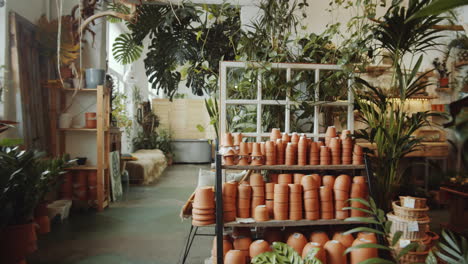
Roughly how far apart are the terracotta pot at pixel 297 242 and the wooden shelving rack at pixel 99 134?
118 inches

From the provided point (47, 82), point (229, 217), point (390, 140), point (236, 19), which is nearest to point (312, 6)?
point (236, 19)

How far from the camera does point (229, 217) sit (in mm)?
2170

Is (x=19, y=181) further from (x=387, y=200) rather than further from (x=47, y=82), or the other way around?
(x=387, y=200)

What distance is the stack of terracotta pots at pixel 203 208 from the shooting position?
2152 millimetres

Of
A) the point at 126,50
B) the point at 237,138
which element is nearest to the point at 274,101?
the point at 237,138

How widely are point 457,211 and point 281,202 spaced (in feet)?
8.91

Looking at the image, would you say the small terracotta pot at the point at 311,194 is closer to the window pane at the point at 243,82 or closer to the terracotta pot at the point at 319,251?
the terracotta pot at the point at 319,251

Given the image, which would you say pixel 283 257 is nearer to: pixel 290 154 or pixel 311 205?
pixel 311 205

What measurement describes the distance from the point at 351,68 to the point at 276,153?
A: 86cm

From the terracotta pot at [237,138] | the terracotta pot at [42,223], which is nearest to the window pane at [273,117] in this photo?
the terracotta pot at [237,138]

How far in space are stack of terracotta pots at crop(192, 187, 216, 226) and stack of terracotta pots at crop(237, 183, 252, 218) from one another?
19 cm

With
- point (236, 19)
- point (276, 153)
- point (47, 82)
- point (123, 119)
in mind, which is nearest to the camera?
point (276, 153)

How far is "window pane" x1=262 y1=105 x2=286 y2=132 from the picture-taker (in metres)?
2.85

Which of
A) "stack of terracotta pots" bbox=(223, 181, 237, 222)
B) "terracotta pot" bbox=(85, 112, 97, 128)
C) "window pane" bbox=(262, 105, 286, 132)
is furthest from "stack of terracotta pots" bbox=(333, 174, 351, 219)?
"terracotta pot" bbox=(85, 112, 97, 128)
